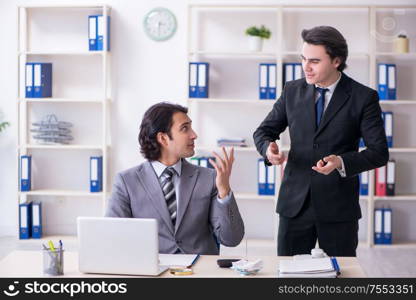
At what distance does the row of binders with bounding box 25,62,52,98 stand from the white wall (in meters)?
0.28

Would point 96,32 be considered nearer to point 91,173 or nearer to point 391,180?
point 91,173

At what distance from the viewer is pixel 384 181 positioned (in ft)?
19.2

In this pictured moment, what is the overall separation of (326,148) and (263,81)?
107 inches

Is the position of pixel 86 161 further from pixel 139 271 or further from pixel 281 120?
pixel 139 271

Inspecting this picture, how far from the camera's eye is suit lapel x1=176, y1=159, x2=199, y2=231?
9.39ft

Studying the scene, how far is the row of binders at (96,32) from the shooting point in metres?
5.89

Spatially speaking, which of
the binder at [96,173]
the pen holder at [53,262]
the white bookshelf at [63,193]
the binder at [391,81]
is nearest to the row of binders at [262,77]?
the binder at [391,81]

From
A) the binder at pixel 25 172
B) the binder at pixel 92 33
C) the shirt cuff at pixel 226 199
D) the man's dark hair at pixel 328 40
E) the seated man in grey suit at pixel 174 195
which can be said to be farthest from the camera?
the binder at pixel 25 172

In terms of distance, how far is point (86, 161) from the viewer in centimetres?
623

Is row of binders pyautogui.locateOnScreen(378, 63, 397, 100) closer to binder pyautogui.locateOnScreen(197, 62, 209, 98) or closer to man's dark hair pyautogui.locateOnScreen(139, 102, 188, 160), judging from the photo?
binder pyautogui.locateOnScreen(197, 62, 209, 98)

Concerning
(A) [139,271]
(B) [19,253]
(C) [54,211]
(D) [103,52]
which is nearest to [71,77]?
(D) [103,52]

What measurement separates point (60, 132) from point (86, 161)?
368 millimetres

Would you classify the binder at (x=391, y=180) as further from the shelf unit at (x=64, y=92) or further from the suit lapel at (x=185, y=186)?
the suit lapel at (x=185, y=186)

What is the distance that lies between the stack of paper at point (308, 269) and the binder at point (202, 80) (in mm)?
3477
